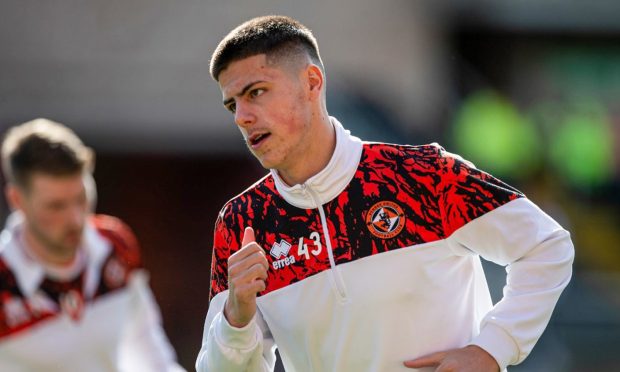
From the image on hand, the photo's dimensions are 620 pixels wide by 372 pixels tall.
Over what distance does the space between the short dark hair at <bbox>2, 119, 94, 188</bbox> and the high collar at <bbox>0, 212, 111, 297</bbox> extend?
0.89 feet

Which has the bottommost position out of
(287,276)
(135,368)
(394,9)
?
(135,368)

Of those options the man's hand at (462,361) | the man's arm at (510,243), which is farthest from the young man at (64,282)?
the man's arm at (510,243)

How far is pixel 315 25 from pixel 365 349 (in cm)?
1148

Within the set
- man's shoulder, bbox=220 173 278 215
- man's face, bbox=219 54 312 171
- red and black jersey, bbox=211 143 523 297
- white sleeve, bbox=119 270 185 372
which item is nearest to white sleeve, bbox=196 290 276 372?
red and black jersey, bbox=211 143 523 297

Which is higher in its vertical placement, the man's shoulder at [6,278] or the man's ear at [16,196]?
the man's ear at [16,196]

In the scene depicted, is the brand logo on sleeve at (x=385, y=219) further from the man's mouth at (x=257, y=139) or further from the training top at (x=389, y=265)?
the man's mouth at (x=257, y=139)

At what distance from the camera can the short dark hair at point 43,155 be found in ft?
21.3

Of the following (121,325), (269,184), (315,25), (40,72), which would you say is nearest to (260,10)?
(315,25)

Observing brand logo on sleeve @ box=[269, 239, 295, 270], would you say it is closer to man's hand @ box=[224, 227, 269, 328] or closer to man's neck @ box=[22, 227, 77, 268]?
man's hand @ box=[224, 227, 269, 328]

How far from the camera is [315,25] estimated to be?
15203 millimetres

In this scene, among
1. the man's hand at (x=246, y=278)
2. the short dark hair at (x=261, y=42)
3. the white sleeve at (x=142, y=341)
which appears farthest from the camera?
the white sleeve at (x=142, y=341)

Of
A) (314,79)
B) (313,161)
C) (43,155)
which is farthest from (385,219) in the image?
(43,155)

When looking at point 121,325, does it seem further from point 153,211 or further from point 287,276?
point 153,211

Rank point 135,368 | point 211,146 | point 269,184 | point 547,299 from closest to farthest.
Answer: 1. point 547,299
2. point 269,184
3. point 135,368
4. point 211,146
